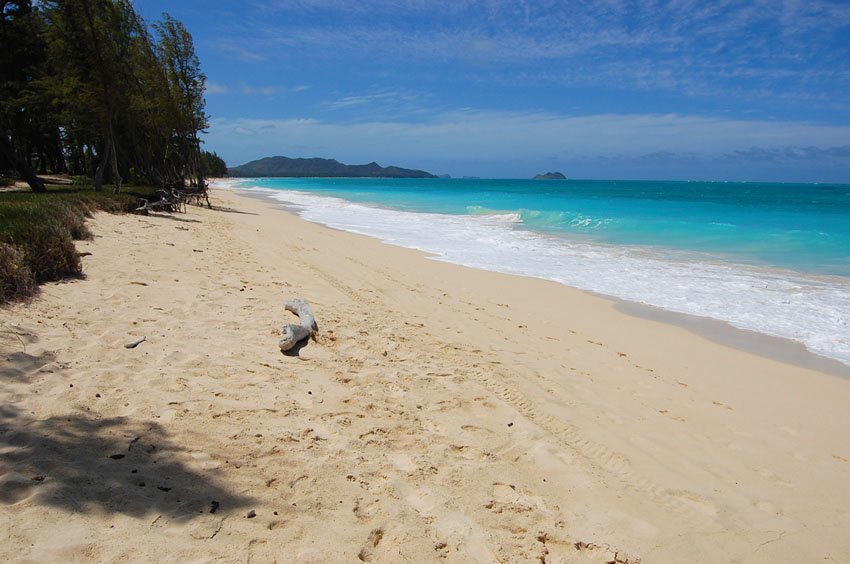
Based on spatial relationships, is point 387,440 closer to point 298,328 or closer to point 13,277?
point 298,328

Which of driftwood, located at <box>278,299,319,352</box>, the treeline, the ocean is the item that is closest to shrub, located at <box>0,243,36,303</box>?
driftwood, located at <box>278,299,319,352</box>

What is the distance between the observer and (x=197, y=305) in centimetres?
585

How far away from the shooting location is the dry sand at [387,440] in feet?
8.07

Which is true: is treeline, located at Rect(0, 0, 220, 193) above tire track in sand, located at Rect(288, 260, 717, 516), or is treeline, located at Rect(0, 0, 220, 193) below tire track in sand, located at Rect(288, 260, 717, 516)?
above

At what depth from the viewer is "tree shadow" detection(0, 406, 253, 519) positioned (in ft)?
7.70

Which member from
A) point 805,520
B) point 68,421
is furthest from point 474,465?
point 68,421

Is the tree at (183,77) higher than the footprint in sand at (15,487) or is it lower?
higher

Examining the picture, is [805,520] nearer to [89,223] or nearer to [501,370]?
[501,370]

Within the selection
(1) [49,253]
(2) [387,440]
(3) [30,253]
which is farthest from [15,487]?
(1) [49,253]

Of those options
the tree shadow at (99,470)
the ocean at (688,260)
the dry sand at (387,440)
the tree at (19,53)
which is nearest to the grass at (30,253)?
the dry sand at (387,440)

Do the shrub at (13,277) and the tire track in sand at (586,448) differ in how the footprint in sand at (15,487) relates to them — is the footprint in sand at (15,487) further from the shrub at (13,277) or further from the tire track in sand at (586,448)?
the tire track in sand at (586,448)

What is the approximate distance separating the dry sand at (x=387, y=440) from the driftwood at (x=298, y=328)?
0.18 metres

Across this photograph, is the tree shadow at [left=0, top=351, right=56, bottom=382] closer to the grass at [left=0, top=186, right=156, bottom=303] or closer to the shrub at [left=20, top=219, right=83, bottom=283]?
the grass at [left=0, top=186, right=156, bottom=303]

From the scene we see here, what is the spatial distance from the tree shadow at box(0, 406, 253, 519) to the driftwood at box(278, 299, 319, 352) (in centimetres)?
185
